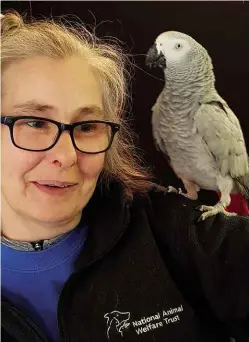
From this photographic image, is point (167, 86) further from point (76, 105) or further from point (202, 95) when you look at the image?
point (76, 105)

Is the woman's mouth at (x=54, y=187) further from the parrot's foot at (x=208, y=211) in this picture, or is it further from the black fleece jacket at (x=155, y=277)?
the parrot's foot at (x=208, y=211)

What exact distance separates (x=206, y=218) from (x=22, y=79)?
1.26ft

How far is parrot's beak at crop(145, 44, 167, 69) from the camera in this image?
2.99ft

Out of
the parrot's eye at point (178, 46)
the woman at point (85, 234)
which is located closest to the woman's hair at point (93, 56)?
the woman at point (85, 234)

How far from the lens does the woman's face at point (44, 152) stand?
2.03 ft

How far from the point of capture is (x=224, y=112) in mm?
872

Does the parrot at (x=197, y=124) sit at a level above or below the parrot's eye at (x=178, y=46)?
below

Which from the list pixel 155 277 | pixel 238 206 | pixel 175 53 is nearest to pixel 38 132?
pixel 155 277

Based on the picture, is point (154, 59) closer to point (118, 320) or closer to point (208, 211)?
point (208, 211)

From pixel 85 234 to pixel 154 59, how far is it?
411 millimetres

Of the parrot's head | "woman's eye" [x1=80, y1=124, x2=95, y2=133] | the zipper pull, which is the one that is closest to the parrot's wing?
the parrot's head

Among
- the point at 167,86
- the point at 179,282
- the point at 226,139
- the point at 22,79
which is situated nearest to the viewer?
the point at 22,79

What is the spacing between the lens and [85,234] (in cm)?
73

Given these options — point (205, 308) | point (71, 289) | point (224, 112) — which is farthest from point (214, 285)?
point (224, 112)
